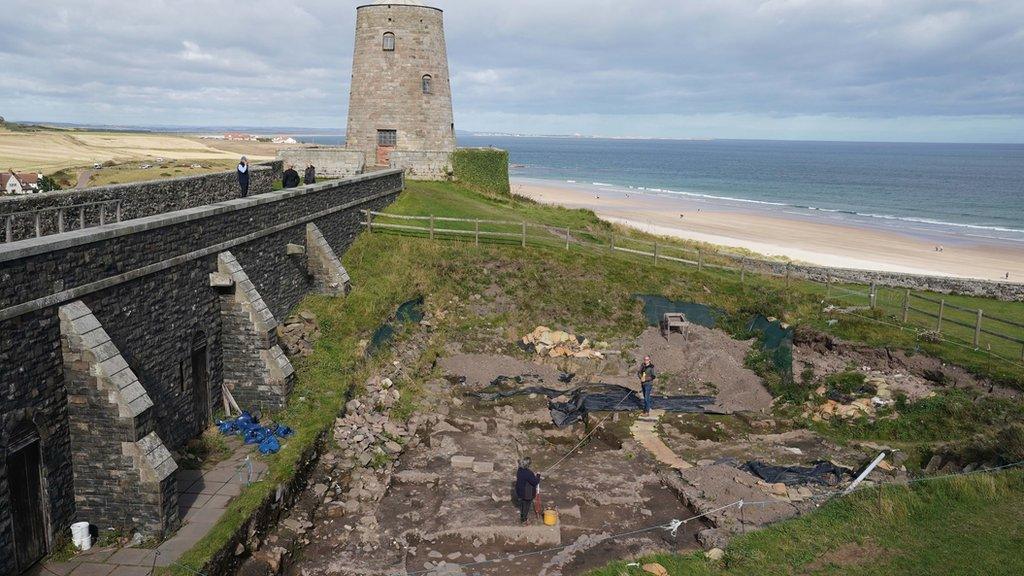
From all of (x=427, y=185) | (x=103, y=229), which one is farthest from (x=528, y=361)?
(x=427, y=185)

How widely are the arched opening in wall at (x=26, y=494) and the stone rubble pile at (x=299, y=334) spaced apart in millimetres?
7692

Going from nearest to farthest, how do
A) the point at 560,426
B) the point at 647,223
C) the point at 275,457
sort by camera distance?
the point at 275,457, the point at 560,426, the point at 647,223

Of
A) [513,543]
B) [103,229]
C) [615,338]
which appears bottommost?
[513,543]

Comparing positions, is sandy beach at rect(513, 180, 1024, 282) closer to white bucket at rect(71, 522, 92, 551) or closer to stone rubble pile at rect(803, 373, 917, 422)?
stone rubble pile at rect(803, 373, 917, 422)

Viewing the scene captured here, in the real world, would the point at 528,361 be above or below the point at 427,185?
below

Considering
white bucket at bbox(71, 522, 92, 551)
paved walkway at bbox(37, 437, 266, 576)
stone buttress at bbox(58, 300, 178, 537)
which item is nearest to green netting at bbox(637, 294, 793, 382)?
paved walkway at bbox(37, 437, 266, 576)

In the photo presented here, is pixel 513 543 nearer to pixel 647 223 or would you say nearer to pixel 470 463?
pixel 470 463

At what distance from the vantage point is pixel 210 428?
48.5 feet

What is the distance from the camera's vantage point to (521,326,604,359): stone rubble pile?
69.4 feet

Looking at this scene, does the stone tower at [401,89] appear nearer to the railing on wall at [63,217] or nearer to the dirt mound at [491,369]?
the dirt mound at [491,369]

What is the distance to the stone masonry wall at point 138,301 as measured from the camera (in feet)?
31.9

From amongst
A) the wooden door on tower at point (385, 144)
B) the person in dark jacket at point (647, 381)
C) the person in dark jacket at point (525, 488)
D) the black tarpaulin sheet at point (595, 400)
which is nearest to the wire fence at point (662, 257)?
the wooden door on tower at point (385, 144)

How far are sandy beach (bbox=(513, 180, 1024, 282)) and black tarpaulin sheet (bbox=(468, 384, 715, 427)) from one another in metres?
27.3

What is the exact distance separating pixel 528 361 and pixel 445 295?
4272mm
